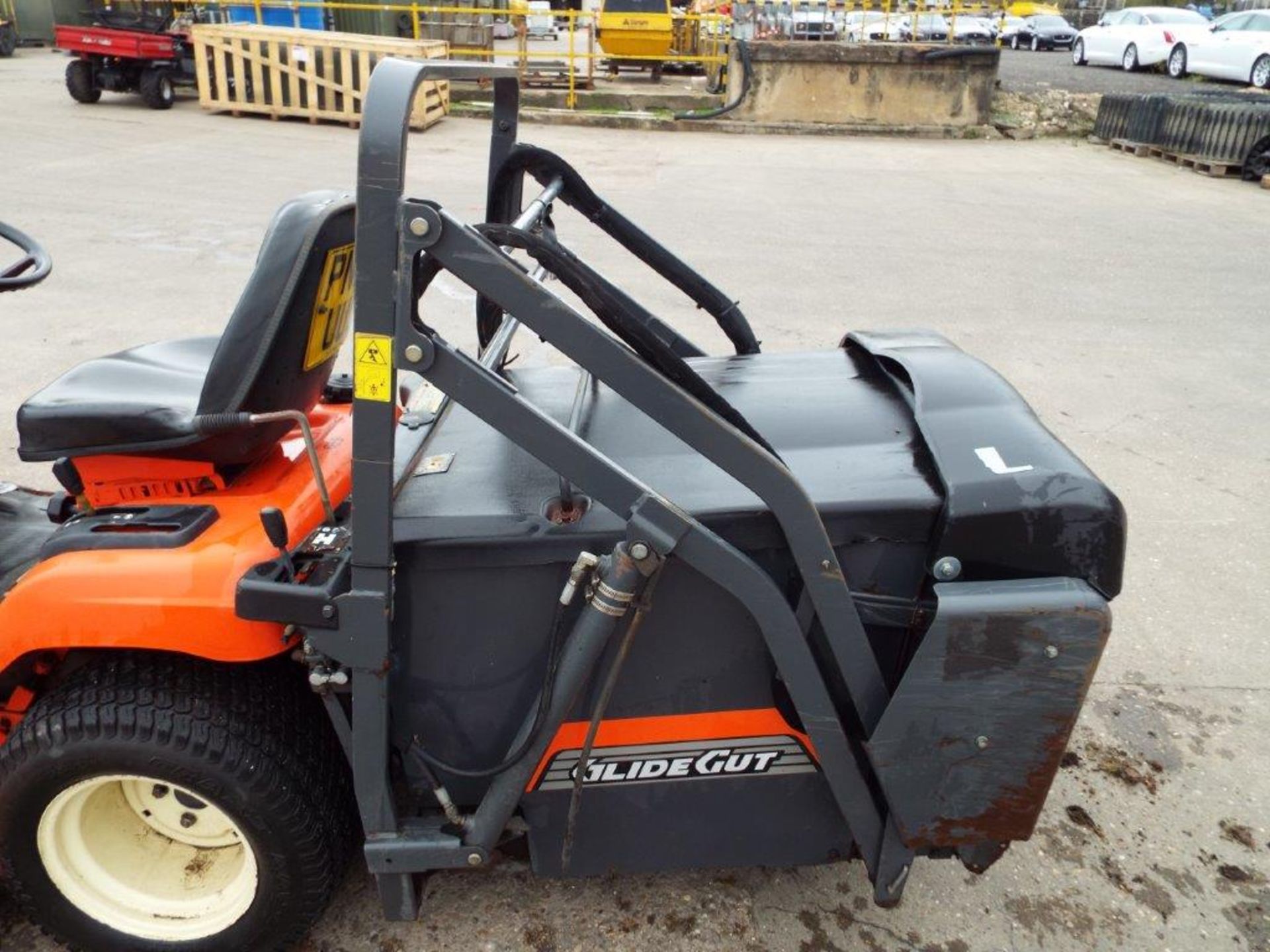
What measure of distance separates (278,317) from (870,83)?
44.6 ft

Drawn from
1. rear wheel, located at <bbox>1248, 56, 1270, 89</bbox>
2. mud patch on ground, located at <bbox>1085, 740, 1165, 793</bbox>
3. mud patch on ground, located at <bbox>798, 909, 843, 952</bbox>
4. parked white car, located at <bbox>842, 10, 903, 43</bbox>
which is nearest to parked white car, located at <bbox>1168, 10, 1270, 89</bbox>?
rear wheel, located at <bbox>1248, 56, 1270, 89</bbox>

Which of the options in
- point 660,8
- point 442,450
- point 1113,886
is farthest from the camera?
point 660,8

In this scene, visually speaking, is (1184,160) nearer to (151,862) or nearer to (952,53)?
(952,53)

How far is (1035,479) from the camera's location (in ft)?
5.66

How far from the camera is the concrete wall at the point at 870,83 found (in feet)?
44.4

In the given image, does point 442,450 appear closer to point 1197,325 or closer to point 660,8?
point 1197,325

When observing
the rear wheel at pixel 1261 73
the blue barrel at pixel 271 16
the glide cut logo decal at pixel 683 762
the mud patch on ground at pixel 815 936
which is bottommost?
the mud patch on ground at pixel 815 936

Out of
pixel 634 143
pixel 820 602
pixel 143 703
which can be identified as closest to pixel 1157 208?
pixel 634 143

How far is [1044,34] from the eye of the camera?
1136 inches

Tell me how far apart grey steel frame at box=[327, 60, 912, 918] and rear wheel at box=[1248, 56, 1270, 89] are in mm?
20136

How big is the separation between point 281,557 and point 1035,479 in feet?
4.37

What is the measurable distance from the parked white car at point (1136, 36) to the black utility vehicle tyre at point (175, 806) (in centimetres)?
2350

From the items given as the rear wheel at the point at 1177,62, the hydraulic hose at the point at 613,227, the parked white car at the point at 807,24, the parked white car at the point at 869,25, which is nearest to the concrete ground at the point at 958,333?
the hydraulic hose at the point at 613,227

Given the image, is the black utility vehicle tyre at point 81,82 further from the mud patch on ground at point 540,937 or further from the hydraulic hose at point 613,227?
the mud patch on ground at point 540,937
